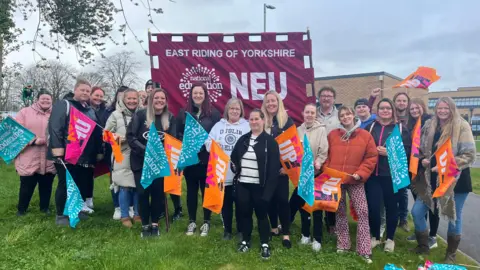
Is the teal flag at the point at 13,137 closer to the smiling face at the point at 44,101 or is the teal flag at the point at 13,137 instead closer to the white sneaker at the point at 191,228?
the smiling face at the point at 44,101

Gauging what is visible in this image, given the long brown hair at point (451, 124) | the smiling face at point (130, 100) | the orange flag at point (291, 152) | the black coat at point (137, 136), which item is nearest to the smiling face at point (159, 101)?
the black coat at point (137, 136)

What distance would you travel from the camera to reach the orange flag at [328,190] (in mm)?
4785

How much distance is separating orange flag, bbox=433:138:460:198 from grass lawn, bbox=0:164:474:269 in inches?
38.7

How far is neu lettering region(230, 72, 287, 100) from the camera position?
6.78m

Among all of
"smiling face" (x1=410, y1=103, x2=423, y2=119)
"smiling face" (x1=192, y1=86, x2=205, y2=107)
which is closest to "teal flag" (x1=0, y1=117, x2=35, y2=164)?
"smiling face" (x1=192, y1=86, x2=205, y2=107)

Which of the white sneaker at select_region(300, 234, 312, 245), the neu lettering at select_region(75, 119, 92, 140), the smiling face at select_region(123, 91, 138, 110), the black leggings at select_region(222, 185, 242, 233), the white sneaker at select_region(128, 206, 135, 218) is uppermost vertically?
the smiling face at select_region(123, 91, 138, 110)

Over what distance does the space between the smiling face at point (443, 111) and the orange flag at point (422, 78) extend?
3020 millimetres

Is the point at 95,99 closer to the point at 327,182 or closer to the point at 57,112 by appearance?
the point at 57,112

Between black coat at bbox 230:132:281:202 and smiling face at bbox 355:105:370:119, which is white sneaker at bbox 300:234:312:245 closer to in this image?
black coat at bbox 230:132:281:202

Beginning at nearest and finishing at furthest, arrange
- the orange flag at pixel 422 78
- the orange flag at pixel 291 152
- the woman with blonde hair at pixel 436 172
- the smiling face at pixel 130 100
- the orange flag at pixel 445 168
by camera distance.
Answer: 1. the orange flag at pixel 445 168
2. the woman with blonde hair at pixel 436 172
3. the orange flag at pixel 291 152
4. the smiling face at pixel 130 100
5. the orange flag at pixel 422 78

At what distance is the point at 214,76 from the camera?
267 inches

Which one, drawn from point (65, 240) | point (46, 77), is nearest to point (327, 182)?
point (65, 240)

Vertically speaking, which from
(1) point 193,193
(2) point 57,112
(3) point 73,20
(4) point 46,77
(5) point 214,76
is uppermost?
(4) point 46,77

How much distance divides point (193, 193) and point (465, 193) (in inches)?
144
